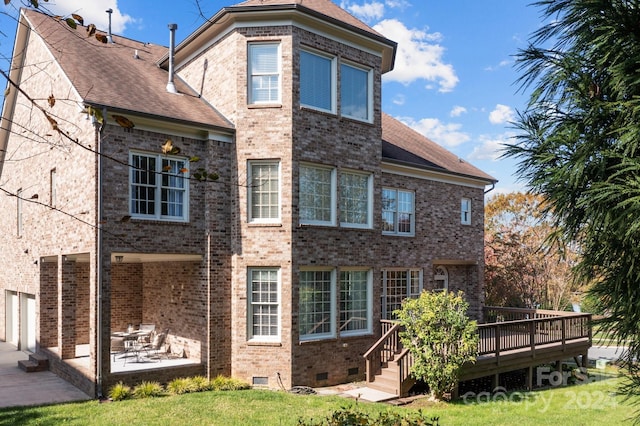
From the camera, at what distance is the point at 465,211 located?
21703 mm

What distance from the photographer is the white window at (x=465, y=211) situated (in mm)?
21500

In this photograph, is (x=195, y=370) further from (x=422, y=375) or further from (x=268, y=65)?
(x=268, y=65)

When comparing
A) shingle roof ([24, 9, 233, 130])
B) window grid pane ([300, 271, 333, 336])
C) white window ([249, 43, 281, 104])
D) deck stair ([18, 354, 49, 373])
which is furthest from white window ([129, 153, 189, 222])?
deck stair ([18, 354, 49, 373])

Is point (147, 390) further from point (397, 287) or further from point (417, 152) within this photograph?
point (417, 152)

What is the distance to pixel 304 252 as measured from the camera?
1417 centimetres

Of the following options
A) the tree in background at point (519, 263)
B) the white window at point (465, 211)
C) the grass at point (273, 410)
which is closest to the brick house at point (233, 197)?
the grass at point (273, 410)

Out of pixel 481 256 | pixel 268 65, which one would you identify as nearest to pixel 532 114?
pixel 268 65

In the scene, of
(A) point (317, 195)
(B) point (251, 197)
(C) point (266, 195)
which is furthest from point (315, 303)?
(B) point (251, 197)

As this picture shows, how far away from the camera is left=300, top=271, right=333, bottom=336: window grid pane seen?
1428 cm

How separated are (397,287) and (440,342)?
5.37 m

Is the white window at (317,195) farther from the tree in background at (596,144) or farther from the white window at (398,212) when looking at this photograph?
the tree in background at (596,144)

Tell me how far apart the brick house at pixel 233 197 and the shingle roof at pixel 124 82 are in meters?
0.08

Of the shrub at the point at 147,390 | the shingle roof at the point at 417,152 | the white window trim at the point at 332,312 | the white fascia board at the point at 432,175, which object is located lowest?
the shrub at the point at 147,390

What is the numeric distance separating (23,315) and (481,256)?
60.5ft
